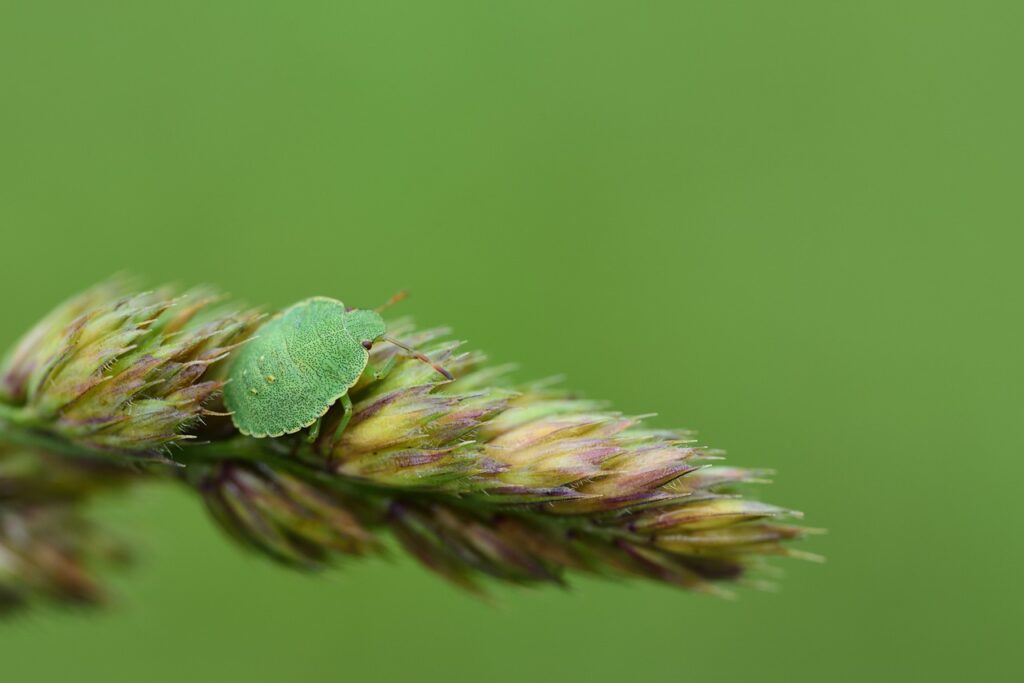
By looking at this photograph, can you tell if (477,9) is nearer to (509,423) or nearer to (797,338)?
(797,338)

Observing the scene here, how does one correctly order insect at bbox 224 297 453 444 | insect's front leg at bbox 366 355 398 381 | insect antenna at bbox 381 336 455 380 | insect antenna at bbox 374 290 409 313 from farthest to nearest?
insect antenna at bbox 374 290 409 313
insect's front leg at bbox 366 355 398 381
insect antenna at bbox 381 336 455 380
insect at bbox 224 297 453 444

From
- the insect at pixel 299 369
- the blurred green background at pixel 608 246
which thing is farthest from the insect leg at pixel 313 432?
the blurred green background at pixel 608 246

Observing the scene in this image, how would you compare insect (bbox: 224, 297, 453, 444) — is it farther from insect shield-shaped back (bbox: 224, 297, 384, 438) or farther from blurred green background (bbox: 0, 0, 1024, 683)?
blurred green background (bbox: 0, 0, 1024, 683)

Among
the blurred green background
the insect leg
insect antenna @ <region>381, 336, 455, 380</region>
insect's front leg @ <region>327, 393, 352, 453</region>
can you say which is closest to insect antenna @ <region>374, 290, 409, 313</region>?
insect antenna @ <region>381, 336, 455, 380</region>

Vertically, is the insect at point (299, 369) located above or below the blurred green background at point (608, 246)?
below

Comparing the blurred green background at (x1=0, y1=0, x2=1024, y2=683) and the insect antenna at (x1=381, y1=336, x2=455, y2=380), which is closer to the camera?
the insect antenna at (x1=381, y1=336, x2=455, y2=380)

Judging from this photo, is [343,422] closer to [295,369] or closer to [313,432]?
[313,432]

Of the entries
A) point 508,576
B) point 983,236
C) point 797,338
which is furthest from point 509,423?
point 983,236

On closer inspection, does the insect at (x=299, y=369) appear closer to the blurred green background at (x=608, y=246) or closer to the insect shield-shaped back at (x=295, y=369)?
the insect shield-shaped back at (x=295, y=369)
